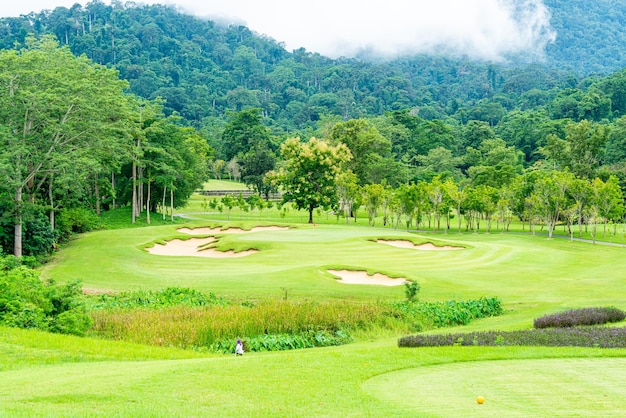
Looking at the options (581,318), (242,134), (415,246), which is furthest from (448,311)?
(242,134)

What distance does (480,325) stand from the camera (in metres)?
19.9

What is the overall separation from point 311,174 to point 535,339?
50.5 m

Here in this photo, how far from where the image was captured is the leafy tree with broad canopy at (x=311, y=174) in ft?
206

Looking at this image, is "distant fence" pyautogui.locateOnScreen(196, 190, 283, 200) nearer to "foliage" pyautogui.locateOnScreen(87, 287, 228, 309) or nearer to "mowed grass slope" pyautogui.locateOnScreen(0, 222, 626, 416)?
"foliage" pyautogui.locateOnScreen(87, 287, 228, 309)

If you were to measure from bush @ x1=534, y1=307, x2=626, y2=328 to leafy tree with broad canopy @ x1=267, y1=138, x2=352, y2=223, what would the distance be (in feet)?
149

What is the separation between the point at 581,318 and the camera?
1722 centimetres

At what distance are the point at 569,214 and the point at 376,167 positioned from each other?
41.4 m

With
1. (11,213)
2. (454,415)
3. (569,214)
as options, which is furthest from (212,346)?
(569,214)

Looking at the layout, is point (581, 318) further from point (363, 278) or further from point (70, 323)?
point (70, 323)

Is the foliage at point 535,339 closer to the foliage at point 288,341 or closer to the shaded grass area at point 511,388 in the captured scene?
the shaded grass area at point 511,388

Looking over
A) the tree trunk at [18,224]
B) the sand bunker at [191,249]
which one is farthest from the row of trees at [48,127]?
the sand bunker at [191,249]

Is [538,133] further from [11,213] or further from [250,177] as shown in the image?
[11,213]

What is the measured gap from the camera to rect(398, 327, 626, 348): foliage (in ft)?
43.0

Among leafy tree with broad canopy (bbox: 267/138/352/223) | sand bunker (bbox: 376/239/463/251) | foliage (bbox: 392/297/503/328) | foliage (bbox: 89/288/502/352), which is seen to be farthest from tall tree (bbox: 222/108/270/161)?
foliage (bbox: 392/297/503/328)
